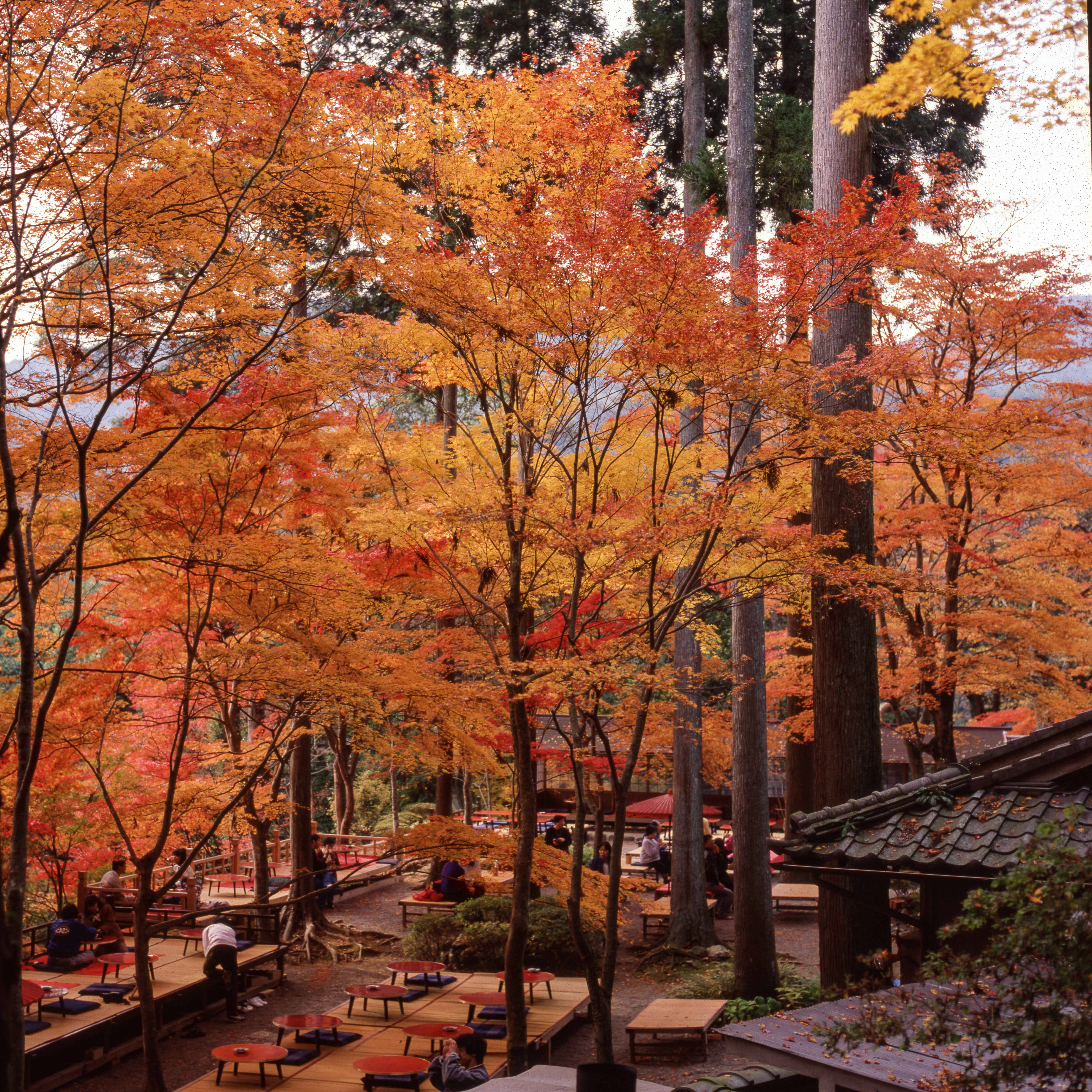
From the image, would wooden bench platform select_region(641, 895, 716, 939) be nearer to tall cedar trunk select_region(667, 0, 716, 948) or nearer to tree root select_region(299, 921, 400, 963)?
tall cedar trunk select_region(667, 0, 716, 948)

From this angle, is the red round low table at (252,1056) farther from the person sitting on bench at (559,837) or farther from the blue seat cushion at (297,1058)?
the person sitting on bench at (559,837)

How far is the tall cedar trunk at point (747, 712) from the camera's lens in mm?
12297

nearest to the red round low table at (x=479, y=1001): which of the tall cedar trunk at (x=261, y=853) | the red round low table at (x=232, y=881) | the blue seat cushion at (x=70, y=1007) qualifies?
the blue seat cushion at (x=70, y=1007)

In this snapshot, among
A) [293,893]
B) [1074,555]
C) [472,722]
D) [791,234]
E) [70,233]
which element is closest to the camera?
[70,233]

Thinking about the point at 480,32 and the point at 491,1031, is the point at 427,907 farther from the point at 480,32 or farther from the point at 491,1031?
the point at 480,32

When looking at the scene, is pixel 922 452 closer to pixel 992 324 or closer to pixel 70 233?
pixel 992 324

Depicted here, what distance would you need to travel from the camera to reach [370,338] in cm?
977

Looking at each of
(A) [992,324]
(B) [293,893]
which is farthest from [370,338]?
(B) [293,893]

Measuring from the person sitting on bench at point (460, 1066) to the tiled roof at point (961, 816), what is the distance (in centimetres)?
394

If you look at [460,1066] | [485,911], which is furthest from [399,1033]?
[485,911]

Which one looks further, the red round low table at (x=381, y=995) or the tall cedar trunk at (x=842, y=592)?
the red round low table at (x=381, y=995)

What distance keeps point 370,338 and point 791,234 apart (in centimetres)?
421

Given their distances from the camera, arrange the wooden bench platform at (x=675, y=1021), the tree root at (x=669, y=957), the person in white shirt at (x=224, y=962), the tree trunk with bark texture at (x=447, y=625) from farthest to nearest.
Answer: the tree root at (x=669, y=957) < the tree trunk with bark texture at (x=447, y=625) < the person in white shirt at (x=224, y=962) < the wooden bench platform at (x=675, y=1021)

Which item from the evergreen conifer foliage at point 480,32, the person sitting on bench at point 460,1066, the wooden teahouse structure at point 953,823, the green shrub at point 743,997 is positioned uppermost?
the evergreen conifer foliage at point 480,32
